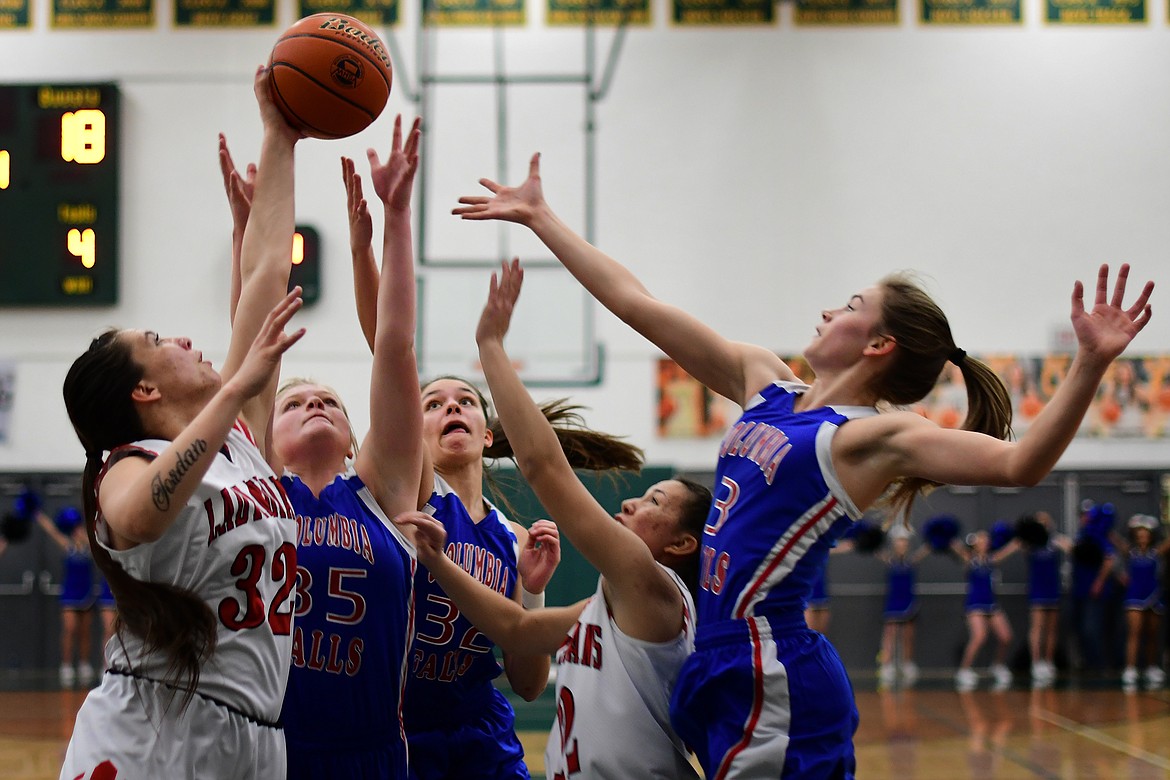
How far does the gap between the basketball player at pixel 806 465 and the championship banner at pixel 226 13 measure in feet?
34.9

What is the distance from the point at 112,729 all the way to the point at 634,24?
36.9 feet

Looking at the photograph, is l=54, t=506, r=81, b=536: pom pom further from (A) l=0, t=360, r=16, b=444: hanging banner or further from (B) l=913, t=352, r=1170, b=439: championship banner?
(B) l=913, t=352, r=1170, b=439: championship banner

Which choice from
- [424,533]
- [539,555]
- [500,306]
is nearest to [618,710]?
[539,555]

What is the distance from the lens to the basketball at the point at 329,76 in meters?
2.89

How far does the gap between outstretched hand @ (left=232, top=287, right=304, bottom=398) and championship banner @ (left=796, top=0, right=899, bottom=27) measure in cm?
1134

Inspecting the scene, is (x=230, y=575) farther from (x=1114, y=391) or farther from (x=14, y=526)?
(x=1114, y=391)

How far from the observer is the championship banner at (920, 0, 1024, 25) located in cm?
1243

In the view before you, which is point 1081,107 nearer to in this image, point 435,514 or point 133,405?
point 435,514

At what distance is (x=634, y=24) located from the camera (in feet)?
40.3

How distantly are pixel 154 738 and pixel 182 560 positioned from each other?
332 mm

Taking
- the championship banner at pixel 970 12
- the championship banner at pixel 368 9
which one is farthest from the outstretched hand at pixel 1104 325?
the championship banner at pixel 970 12

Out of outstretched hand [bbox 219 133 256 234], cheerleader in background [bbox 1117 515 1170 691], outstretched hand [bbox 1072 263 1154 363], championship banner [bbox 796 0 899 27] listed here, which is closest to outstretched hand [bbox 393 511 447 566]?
outstretched hand [bbox 219 133 256 234]

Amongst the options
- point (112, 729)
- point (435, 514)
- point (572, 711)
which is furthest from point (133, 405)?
point (572, 711)

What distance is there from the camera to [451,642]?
117 inches
